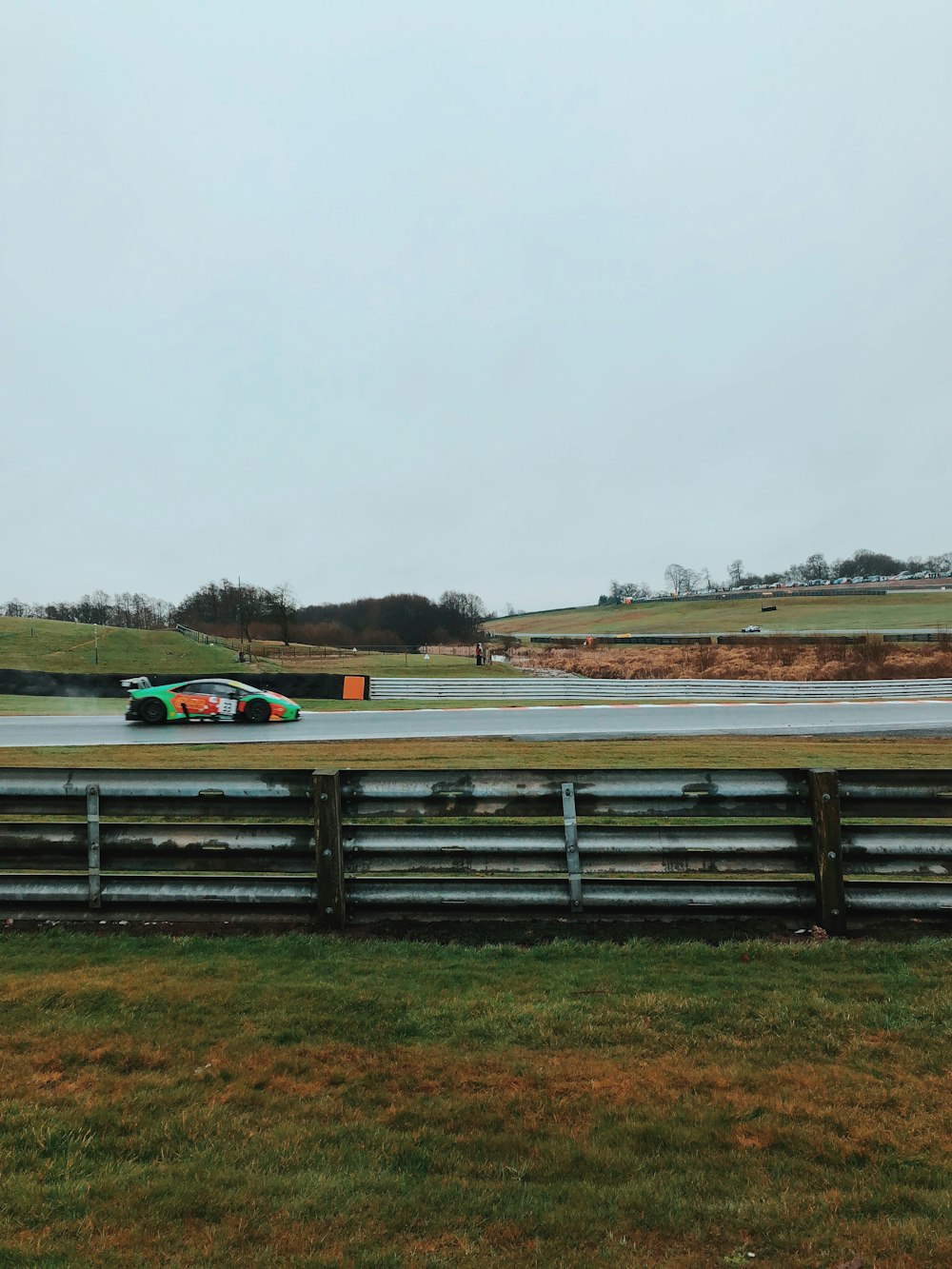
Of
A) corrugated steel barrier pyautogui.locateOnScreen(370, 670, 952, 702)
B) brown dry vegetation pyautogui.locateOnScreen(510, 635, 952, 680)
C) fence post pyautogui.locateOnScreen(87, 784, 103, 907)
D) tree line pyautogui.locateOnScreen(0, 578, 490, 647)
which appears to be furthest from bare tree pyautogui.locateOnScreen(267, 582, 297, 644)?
fence post pyautogui.locateOnScreen(87, 784, 103, 907)

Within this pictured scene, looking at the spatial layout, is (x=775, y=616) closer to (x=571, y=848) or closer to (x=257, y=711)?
(x=257, y=711)

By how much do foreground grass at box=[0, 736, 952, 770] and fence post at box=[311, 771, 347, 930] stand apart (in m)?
6.94

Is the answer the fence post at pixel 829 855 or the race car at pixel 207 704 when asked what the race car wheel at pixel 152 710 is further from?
the fence post at pixel 829 855

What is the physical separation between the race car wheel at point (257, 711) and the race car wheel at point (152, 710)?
2153 millimetres

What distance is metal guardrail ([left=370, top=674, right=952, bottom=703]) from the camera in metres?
30.7

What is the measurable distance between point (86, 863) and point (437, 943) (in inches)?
100

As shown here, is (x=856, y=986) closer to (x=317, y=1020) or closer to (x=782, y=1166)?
(x=782, y=1166)

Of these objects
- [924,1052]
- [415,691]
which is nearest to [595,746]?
[924,1052]

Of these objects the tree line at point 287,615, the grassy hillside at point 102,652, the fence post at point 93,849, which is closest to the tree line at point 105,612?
the tree line at point 287,615

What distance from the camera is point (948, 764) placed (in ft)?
42.4

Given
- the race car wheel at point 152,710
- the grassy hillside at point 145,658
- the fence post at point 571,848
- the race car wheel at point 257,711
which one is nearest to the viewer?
the fence post at point 571,848

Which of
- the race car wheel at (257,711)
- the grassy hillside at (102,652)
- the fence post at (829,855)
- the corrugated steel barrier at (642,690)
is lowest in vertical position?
the corrugated steel barrier at (642,690)

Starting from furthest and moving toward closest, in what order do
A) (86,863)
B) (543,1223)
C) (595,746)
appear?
(595,746)
(86,863)
(543,1223)

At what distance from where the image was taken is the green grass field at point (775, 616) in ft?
258
